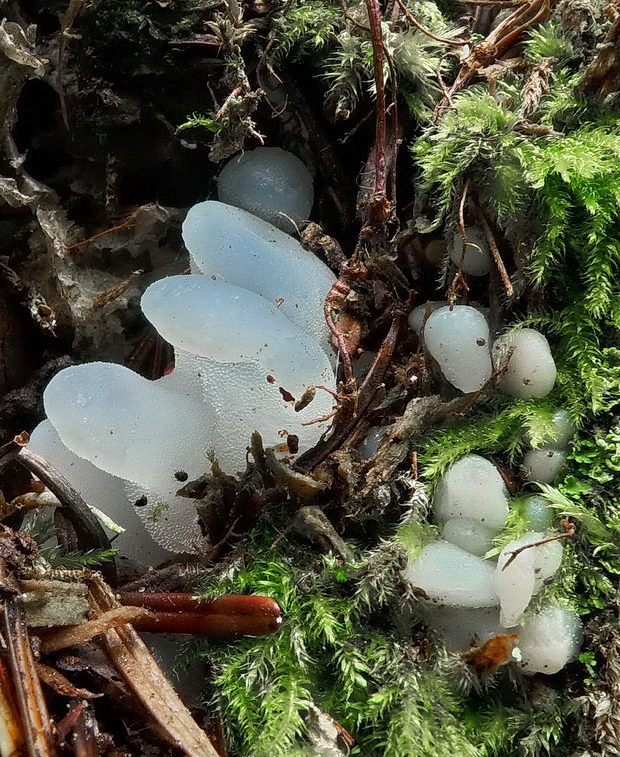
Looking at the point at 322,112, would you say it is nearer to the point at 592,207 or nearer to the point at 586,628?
the point at 592,207

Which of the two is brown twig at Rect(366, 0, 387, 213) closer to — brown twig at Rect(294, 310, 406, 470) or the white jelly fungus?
the white jelly fungus

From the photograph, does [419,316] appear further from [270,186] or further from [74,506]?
[74,506]

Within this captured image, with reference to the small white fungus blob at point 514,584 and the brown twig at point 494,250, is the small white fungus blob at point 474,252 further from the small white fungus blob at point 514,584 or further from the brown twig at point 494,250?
the small white fungus blob at point 514,584

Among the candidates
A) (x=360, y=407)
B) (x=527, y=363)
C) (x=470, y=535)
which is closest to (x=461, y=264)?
(x=527, y=363)

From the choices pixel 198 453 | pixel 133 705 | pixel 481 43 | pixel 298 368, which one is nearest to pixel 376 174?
pixel 481 43

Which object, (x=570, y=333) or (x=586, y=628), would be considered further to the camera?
(x=570, y=333)

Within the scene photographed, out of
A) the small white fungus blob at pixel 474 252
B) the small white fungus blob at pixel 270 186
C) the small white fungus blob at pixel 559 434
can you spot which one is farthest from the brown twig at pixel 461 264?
the small white fungus blob at pixel 270 186
